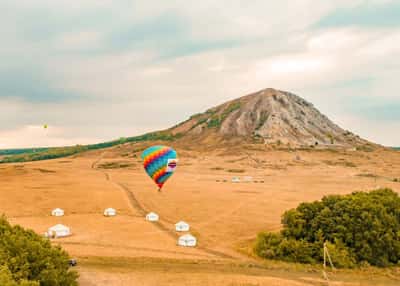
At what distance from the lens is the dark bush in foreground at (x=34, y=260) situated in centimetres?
3647

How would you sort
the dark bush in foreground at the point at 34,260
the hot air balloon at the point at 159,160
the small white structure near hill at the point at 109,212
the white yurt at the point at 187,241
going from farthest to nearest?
the hot air balloon at the point at 159,160, the small white structure near hill at the point at 109,212, the white yurt at the point at 187,241, the dark bush in foreground at the point at 34,260

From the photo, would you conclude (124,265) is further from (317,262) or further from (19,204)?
(19,204)

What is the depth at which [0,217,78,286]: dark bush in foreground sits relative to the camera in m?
36.5

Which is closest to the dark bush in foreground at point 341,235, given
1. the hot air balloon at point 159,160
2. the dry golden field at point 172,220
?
the dry golden field at point 172,220

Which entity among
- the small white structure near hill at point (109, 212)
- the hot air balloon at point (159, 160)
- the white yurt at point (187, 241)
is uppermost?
the hot air balloon at point (159, 160)

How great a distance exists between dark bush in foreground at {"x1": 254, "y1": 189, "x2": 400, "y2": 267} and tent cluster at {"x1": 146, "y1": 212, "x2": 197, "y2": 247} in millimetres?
10876

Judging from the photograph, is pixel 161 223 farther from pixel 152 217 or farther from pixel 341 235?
pixel 341 235

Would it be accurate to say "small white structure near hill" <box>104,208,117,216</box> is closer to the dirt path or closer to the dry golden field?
the dry golden field

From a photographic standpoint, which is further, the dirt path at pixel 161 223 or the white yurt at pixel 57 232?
the white yurt at pixel 57 232

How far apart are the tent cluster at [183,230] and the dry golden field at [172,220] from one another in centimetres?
130

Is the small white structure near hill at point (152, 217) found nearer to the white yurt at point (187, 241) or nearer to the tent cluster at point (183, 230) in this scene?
the tent cluster at point (183, 230)

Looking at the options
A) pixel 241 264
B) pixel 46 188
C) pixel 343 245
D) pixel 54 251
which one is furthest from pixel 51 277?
pixel 46 188

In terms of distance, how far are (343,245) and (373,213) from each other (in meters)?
7.46

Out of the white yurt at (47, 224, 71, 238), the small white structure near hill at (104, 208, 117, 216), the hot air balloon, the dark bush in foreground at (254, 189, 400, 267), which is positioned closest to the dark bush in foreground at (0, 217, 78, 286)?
the white yurt at (47, 224, 71, 238)
